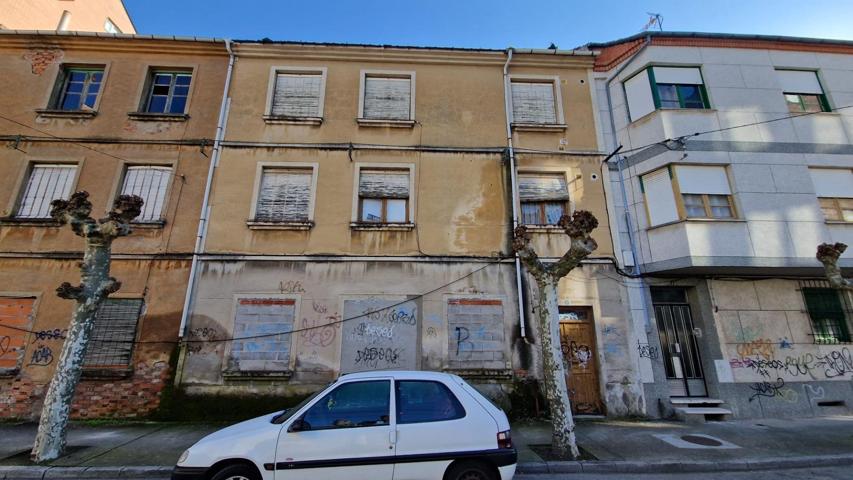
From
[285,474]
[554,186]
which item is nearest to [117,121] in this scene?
[285,474]

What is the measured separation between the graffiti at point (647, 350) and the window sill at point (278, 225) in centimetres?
837

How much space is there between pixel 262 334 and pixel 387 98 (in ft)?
23.0

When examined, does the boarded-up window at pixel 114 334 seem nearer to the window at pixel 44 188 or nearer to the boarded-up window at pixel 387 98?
the window at pixel 44 188

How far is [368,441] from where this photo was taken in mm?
4027

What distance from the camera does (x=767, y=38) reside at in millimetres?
10383

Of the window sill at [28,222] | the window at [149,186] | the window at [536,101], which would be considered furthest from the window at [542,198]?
the window sill at [28,222]

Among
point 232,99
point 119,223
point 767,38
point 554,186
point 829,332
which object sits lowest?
point 829,332

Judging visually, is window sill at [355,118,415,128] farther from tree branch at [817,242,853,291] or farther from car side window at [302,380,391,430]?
tree branch at [817,242,853,291]

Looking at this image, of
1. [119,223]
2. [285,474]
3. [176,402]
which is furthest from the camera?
[176,402]

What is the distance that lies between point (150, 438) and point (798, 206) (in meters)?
14.8

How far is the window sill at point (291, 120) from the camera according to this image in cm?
999

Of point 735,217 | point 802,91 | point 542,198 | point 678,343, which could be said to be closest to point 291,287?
point 542,198

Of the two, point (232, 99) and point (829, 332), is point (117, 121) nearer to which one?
point (232, 99)

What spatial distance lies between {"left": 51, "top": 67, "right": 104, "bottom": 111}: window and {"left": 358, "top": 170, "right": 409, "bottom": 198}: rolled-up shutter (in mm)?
7532
